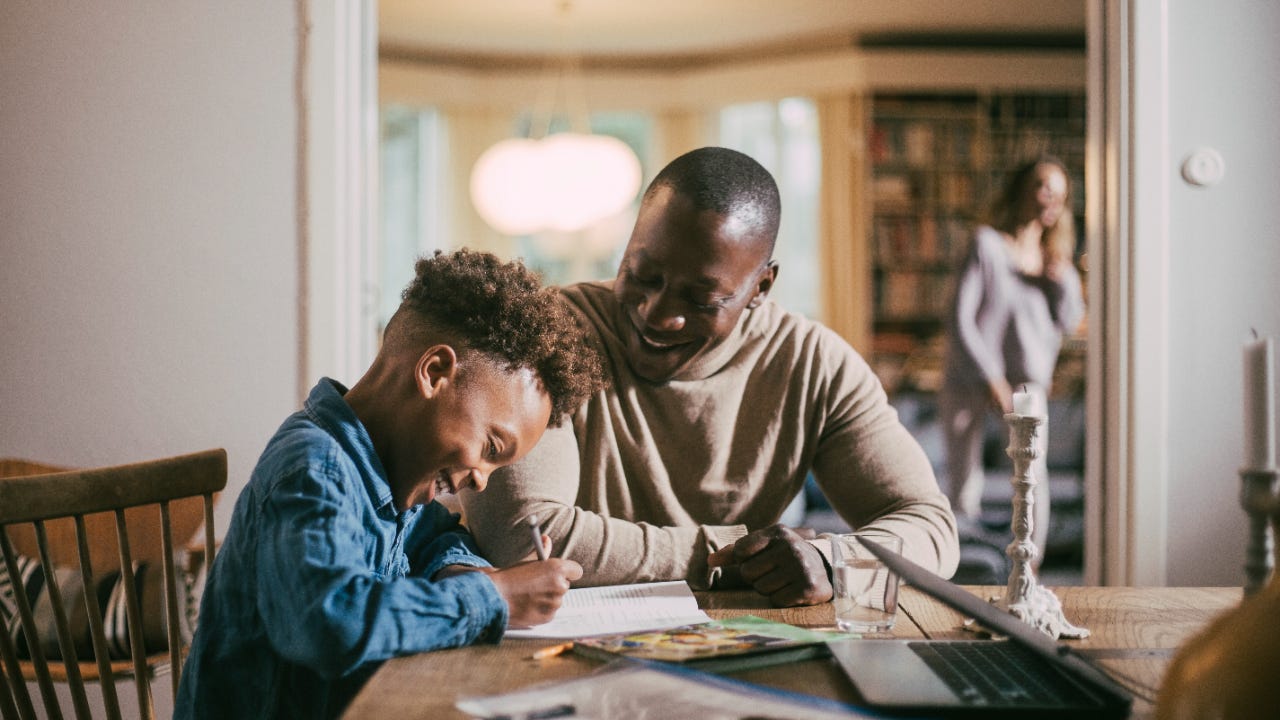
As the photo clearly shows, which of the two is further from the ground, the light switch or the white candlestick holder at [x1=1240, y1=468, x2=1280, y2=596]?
the light switch

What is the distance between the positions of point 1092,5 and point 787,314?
1.15m

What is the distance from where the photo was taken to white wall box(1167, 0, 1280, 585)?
219 cm

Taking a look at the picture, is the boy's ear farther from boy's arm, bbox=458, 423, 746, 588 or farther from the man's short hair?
the man's short hair

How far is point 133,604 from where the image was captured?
1.29m

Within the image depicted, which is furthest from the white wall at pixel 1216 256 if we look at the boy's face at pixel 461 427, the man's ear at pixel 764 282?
the boy's face at pixel 461 427

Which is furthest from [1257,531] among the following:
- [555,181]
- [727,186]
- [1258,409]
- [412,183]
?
[412,183]

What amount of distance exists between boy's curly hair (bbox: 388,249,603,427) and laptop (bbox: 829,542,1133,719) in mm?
414

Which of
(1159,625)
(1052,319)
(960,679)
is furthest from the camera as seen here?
(1052,319)

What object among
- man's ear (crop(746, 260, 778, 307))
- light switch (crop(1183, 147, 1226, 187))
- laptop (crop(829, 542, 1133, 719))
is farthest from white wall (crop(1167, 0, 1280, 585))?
laptop (crop(829, 542, 1133, 719))

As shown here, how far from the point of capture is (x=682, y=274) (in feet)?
5.01

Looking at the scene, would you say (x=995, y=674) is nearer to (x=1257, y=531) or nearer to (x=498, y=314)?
(x=1257, y=531)

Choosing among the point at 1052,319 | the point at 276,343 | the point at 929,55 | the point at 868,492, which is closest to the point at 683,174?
the point at 868,492

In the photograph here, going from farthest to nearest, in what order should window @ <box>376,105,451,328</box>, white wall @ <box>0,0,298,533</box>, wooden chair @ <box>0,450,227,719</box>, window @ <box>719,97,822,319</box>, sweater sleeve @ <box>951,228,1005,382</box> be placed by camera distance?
window @ <box>376,105,451,328</box> < window @ <box>719,97,822,319</box> < sweater sleeve @ <box>951,228,1005,382</box> < white wall @ <box>0,0,298,533</box> < wooden chair @ <box>0,450,227,719</box>

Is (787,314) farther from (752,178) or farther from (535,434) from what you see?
(535,434)
